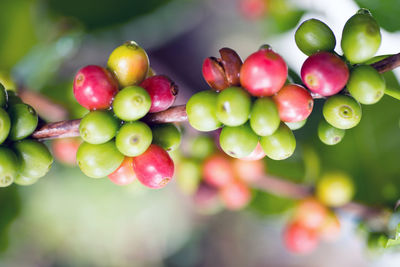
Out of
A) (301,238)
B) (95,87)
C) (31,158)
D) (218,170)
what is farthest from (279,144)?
(301,238)

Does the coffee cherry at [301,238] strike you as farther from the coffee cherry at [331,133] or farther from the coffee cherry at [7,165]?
the coffee cherry at [7,165]

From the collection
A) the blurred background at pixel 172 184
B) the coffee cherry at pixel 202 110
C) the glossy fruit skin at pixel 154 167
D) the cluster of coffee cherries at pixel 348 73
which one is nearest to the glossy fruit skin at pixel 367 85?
the cluster of coffee cherries at pixel 348 73

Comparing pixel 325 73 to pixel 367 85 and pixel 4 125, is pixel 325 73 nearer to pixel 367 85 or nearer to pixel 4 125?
pixel 367 85

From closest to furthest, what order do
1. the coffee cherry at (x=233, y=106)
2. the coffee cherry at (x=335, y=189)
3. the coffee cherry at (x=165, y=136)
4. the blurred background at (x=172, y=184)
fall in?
the coffee cherry at (x=233, y=106) < the coffee cherry at (x=165, y=136) < the coffee cherry at (x=335, y=189) < the blurred background at (x=172, y=184)

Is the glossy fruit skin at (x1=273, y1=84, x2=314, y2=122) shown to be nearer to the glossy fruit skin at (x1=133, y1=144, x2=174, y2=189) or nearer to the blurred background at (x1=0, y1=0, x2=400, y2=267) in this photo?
the glossy fruit skin at (x1=133, y1=144, x2=174, y2=189)

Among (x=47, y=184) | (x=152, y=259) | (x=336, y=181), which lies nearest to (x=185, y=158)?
(x=336, y=181)

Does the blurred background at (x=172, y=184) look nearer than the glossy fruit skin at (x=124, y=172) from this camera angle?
No

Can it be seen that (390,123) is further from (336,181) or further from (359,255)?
(359,255)
